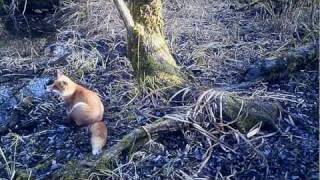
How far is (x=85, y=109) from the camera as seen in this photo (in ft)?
10.2

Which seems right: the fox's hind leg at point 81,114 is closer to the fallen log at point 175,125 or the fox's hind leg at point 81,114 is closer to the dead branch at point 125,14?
the fallen log at point 175,125

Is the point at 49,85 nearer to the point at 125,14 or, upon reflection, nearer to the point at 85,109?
the point at 85,109

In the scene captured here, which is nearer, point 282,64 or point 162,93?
point 162,93

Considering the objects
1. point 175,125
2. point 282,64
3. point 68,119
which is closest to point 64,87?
point 68,119

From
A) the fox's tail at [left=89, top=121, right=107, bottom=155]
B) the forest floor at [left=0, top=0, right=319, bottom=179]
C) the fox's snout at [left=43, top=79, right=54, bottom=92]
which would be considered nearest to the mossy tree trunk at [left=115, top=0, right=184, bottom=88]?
the forest floor at [left=0, top=0, right=319, bottom=179]

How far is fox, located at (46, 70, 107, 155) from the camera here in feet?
9.41

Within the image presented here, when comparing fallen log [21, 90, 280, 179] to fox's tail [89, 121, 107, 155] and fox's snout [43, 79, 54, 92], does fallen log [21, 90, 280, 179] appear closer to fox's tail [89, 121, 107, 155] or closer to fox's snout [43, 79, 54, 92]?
fox's tail [89, 121, 107, 155]

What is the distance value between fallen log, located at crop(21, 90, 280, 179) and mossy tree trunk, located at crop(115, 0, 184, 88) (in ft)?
1.20

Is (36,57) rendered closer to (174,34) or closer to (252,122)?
(174,34)

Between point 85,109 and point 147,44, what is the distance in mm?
599

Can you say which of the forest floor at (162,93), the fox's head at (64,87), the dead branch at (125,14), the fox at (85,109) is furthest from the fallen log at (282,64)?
the fox's head at (64,87)

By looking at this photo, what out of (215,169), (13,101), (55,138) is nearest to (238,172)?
(215,169)

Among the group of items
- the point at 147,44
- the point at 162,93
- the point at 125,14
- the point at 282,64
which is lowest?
the point at 282,64

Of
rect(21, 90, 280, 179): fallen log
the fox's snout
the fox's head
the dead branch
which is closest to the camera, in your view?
rect(21, 90, 280, 179): fallen log
